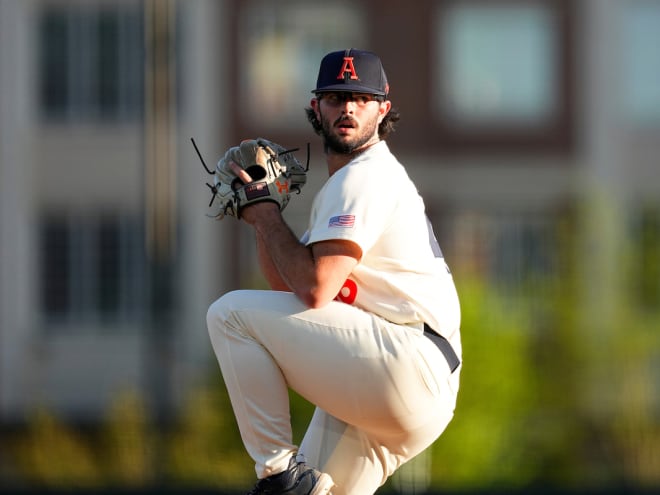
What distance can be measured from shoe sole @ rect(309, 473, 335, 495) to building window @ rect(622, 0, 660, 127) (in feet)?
73.0

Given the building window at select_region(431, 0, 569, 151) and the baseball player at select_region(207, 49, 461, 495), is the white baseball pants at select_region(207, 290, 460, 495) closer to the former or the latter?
the baseball player at select_region(207, 49, 461, 495)

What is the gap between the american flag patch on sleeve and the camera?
5.21m

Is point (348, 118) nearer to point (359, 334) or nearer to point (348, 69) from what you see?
point (348, 69)

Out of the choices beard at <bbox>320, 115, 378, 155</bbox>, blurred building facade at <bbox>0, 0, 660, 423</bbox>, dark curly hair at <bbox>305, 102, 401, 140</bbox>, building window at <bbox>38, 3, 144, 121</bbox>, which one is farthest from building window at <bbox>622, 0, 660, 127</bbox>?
beard at <bbox>320, 115, 378, 155</bbox>

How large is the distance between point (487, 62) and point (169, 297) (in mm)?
7182

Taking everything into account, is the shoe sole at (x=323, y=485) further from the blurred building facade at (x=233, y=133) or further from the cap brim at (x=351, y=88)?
the blurred building facade at (x=233, y=133)

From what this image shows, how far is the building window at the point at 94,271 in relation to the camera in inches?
1053

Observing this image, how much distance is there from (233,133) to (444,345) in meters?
21.3

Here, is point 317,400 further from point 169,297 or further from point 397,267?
point 169,297

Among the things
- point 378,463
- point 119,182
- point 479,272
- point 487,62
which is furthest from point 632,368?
point 378,463

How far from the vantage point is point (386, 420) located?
5.36 metres

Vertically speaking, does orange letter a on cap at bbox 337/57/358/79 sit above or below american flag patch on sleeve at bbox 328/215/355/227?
above

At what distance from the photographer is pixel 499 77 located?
27.2 m

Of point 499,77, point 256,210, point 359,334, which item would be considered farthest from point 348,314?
point 499,77
